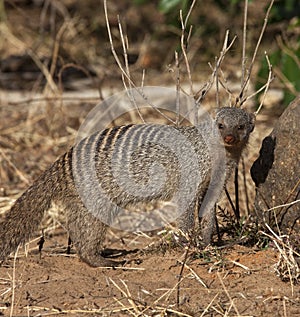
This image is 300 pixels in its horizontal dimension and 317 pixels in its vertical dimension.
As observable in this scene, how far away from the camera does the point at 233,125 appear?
2.99 m

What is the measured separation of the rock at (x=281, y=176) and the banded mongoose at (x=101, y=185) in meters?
0.18

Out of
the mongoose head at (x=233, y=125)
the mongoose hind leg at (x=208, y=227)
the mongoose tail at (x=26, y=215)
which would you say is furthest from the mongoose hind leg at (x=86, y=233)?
the mongoose head at (x=233, y=125)

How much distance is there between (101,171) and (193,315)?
0.92 m

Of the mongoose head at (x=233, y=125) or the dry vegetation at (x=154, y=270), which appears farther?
the mongoose head at (x=233, y=125)

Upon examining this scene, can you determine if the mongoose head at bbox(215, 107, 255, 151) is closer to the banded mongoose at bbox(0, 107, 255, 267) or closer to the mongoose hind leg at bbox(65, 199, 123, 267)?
the banded mongoose at bbox(0, 107, 255, 267)

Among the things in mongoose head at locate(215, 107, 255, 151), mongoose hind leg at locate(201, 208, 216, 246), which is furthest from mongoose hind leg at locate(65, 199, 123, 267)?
mongoose head at locate(215, 107, 255, 151)

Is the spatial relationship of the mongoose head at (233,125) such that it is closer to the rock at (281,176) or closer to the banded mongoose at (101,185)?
the banded mongoose at (101,185)

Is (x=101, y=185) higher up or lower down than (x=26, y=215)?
higher up

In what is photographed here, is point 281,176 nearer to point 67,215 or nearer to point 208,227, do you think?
point 208,227

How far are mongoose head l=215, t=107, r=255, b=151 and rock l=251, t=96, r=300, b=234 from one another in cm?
20

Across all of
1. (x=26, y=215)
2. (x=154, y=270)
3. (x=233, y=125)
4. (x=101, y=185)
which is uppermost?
(x=233, y=125)

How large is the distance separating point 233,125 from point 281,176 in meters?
0.37

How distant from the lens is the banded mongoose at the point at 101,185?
3119 millimetres

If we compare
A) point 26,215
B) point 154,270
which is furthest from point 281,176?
point 26,215
